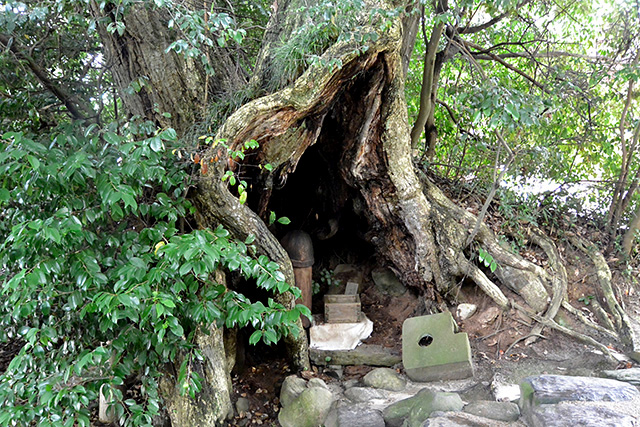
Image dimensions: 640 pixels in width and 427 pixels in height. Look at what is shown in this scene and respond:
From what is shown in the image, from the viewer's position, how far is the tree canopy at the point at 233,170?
2.87m

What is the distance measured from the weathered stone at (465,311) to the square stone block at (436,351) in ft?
1.71

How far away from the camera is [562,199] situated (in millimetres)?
5773

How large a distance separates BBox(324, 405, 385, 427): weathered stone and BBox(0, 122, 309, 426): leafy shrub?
0.96 metres

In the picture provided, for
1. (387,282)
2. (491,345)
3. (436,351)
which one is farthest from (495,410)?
(387,282)

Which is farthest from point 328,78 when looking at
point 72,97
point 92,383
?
point 92,383

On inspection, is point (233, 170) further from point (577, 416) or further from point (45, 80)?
point (577, 416)

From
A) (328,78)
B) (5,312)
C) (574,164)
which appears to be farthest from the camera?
(574,164)

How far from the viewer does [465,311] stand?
4875 millimetres

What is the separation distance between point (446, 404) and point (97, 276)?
2.46 meters

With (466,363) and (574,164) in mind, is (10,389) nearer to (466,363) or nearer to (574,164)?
(466,363)

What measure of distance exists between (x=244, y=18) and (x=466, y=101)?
2.53 metres

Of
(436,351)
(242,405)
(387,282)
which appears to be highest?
(387,282)

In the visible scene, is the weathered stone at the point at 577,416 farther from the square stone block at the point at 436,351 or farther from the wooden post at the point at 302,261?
the wooden post at the point at 302,261

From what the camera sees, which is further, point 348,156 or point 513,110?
point 348,156
